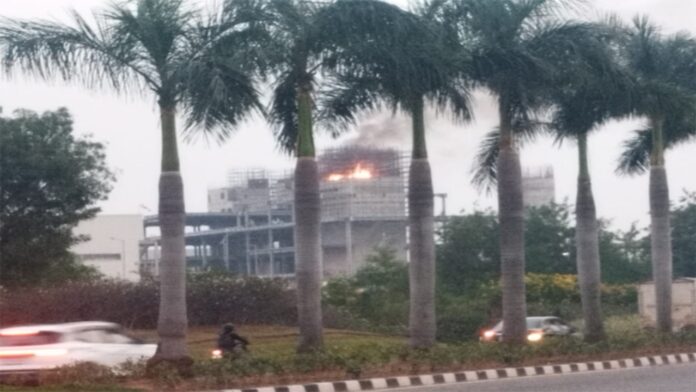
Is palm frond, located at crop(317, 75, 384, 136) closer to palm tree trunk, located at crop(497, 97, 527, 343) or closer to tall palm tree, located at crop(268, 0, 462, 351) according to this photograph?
tall palm tree, located at crop(268, 0, 462, 351)

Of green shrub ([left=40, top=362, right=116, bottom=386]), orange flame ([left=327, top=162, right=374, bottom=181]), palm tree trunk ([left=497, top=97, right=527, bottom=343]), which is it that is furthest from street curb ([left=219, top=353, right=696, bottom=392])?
orange flame ([left=327, top=162, right=374, bottom=181])

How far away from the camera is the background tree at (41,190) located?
4609 centimetres

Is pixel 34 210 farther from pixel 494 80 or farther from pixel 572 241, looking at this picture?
pixel 572 241

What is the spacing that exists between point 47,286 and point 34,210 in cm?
276

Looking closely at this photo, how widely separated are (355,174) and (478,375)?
2134 inches

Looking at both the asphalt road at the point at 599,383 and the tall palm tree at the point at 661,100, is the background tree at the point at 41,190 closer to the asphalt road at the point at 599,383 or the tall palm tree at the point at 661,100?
the tall palm tree at the point at 661,100

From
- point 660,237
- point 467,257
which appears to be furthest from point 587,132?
point 467,257

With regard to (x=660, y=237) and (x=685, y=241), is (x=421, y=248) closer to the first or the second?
(x=660, y=237)

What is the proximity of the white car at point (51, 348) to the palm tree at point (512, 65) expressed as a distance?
979 cm

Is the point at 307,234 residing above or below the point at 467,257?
above

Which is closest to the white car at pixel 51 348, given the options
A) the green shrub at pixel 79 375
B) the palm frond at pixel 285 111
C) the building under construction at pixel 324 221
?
the green shrub at pixel 79 375

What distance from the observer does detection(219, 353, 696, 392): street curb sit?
2286 centimetres

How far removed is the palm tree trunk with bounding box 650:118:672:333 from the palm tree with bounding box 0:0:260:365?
52.9 feet

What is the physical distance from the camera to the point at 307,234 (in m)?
26.8
